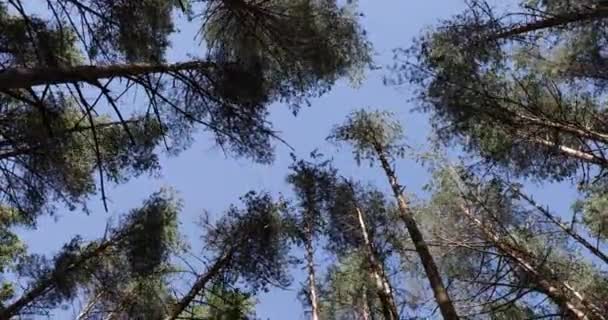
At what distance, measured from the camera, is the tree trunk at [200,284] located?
30.2 feet

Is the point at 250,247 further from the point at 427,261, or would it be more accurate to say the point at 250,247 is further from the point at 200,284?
the point at 427,261

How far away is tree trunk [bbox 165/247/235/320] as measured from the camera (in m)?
9.20

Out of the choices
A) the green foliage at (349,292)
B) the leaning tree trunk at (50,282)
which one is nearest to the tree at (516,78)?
the green foliage at (349,292)

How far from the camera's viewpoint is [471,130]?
8992 millimetres

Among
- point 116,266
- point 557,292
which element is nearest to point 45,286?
point 116,266

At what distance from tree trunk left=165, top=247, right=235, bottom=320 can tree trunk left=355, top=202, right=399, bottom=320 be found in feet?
7.77

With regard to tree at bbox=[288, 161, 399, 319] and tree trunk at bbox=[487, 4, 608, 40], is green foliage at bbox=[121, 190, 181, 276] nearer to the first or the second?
tree at bbox=[288, 161, 399, 319]

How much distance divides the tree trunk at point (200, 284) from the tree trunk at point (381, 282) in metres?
2.37

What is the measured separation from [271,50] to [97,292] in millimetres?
5604

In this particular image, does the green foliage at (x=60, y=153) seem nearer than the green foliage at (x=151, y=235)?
Yes

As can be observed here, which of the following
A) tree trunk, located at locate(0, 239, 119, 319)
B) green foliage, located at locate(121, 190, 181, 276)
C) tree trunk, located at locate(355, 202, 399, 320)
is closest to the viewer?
tree trunk, located at locate(355, 202, 399, 320)

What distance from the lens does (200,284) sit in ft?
31.9

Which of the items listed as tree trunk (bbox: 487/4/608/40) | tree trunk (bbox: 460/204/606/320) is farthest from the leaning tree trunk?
tree trunk (bbox: 487/4/608/40)

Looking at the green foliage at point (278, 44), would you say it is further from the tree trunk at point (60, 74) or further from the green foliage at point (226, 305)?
the green foliage at point (226, 305)
